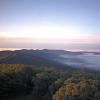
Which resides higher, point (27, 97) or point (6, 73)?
point (6, 73)

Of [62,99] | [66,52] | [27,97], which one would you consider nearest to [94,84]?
[62,99]

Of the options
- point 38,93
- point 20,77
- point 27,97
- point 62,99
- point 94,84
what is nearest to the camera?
point 62,99

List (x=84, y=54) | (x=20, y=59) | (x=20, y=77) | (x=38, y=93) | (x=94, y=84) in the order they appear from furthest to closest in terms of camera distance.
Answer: (x=84, y=54), (x=20, y=59), (x=20, y=77), (x=38, y=93), (x=94, y=84)

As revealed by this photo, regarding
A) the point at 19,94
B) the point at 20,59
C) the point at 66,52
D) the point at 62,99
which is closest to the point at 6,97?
the point at 19,94

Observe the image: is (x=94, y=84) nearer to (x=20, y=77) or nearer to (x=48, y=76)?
(x=48, y=76)

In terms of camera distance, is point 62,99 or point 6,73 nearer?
point 62,99

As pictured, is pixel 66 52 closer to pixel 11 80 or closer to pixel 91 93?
pixel 11 80
